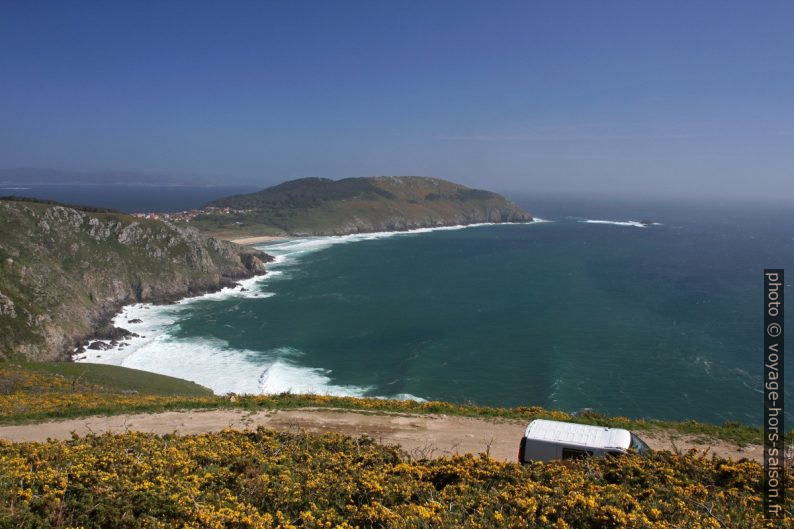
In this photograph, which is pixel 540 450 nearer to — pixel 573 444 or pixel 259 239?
pixel 573 444

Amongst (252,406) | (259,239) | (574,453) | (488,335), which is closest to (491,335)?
(488,335)

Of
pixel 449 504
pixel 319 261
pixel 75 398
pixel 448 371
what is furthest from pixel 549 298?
pixel 449 504

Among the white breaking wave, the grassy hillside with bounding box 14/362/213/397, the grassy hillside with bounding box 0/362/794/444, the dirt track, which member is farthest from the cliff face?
the dirt track

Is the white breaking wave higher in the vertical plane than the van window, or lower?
lower

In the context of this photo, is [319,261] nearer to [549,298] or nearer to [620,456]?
[549,298]

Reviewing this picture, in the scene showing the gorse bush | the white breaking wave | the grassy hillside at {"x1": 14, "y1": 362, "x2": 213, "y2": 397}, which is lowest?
the white breaking wave

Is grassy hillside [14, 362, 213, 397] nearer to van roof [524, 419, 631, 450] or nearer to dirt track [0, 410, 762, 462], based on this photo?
dirt track [0, 410, 762, 462]

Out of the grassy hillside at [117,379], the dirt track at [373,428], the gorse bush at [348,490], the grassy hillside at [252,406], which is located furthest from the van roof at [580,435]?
the grassy hillside at [117,379]
